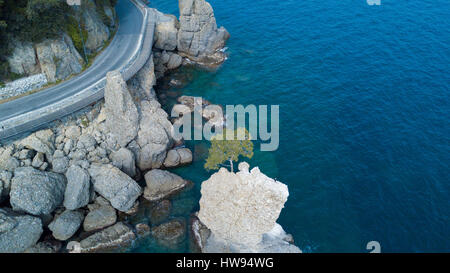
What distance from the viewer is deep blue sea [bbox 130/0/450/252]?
48469mm

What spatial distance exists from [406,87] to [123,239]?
61774mm

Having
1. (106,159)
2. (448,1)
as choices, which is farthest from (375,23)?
(106,159)

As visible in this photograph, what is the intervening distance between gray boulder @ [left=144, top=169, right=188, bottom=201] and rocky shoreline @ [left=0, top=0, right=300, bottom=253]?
151 millimetres

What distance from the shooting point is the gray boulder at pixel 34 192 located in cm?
4562

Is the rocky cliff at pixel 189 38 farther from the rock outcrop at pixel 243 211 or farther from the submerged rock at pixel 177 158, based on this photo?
the rock outcrop at pixel 243 211

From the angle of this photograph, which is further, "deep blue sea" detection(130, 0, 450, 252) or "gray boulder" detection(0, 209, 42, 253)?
"deep blue sea" detection(130, 0, 450, 252)

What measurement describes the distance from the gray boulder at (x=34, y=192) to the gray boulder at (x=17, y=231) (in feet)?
4.85

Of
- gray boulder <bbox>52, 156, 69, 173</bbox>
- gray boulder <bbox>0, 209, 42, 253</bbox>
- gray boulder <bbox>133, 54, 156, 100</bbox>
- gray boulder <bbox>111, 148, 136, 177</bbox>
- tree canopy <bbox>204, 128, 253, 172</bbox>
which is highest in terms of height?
gray boulder <bbox>133, 54, 156, 100</bbox>

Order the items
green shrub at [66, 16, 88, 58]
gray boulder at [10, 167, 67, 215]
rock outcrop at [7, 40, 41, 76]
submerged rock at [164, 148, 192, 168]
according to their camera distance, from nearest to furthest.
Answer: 1. gray boulder at [10, 167, 67, 215]
2. rock outcrop at [7, 40, 41, 76]
3. submerged rock at [164, 148, 192, 168]
4. green shrub at [66, 16, 88, 58]

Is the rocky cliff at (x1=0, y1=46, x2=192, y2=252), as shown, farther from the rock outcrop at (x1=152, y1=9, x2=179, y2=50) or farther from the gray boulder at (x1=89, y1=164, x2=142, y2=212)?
the rock outcrop at (x1=152, y1=9, x2=179, y2=50)

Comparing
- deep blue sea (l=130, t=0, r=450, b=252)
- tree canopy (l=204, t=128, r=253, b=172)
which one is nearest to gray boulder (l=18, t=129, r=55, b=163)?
deep blue sea (l=130, t=0, r=450, b=252)

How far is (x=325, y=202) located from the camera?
50938 mm

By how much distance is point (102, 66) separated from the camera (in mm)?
63969

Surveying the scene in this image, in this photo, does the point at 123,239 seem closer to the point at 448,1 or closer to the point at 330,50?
the point at 330,50
